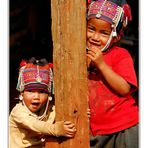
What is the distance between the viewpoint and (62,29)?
4.48 meters

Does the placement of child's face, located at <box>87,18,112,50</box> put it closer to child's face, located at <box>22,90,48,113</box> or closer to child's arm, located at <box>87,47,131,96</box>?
child's arm, located at <box>87,47,131,96</box>

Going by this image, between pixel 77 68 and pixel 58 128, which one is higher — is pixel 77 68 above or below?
above

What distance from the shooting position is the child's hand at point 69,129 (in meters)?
4.55

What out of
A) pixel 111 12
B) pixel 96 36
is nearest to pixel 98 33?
pixel 96 36

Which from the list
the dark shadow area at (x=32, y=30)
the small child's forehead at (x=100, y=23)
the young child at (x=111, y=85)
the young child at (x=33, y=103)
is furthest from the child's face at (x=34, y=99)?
the dark shadow area at (x=32, y=30)

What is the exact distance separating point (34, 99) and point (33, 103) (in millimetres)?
30

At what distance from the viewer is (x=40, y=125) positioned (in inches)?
188

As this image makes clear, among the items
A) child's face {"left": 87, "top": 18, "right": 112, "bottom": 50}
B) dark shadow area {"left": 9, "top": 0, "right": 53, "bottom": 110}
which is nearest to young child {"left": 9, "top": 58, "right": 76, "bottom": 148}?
child's face {"left": 87, "top": 18, "right": 112, "bottom": 50}

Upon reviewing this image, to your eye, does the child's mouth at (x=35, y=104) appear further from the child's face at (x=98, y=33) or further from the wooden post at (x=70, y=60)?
the child's face at (x=98, y=33)

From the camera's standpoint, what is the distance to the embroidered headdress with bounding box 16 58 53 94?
16.0ft

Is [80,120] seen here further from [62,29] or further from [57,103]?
[62,29]

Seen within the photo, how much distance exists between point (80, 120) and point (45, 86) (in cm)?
45
